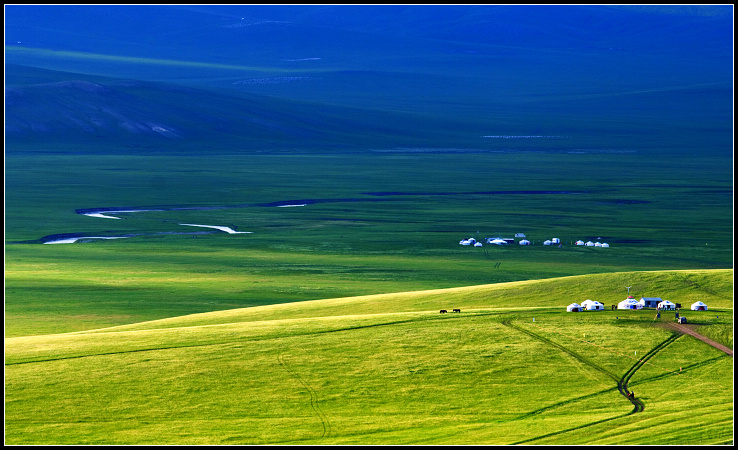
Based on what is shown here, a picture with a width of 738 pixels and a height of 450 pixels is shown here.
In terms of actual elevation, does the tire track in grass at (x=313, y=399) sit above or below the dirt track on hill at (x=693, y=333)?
below

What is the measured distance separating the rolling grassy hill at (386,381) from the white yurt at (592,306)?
182cm

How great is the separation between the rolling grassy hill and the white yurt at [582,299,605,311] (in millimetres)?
1819

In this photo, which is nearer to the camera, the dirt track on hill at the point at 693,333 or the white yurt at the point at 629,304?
the dirt track on hill at the point at 693,333

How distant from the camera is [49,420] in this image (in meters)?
42.5

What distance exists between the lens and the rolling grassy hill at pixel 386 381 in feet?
132

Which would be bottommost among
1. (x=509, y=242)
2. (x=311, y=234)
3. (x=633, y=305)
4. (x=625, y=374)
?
(x=509, y=242)

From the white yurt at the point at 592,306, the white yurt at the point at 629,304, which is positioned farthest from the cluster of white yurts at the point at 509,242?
the white yurt at the point at 592,306

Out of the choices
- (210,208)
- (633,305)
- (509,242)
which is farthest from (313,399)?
(210,208)

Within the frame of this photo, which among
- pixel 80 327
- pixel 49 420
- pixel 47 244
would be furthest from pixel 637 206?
pixel 49 420

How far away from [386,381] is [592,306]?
19.1 m

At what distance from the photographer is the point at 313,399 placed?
4531cm

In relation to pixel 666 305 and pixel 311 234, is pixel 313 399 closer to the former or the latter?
pixel 666 305

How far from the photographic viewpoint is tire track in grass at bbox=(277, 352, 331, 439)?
4106cm

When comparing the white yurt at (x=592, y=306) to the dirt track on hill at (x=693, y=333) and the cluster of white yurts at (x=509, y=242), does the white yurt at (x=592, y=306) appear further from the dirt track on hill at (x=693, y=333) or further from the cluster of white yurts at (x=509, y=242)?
the cluster of white yurts at (x=509, y=242)
